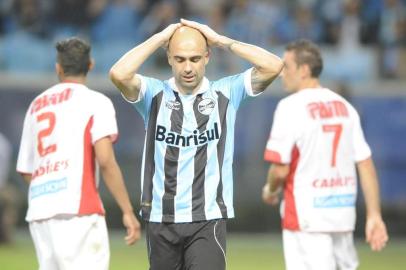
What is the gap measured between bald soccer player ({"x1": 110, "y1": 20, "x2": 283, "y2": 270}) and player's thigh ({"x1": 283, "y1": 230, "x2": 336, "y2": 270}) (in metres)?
1.26

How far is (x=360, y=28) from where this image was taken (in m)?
18.5

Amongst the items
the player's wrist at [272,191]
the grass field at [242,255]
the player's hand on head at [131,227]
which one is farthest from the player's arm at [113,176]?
the grass field at [242,255]

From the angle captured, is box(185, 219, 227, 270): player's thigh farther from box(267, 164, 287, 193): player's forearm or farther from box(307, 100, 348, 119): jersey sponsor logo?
box(307, 100, 348, 119): jersey sponsor logo

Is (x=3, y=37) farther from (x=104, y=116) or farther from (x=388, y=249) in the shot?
(x=104, y=116)

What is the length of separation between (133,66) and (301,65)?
194cm

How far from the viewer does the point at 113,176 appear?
8.47 meters

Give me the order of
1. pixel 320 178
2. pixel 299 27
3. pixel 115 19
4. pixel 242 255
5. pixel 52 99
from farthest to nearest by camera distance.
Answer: pixel 115 19 < pixel 299 27 < pixel 242 255 < pixel 320 178 < pixel 52 99

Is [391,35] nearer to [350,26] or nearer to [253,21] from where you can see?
[350,26]

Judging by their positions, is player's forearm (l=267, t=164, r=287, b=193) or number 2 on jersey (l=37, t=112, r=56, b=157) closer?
number 2 on jersey (l=37, t=112, r=56, b=157)

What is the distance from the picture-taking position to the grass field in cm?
1423

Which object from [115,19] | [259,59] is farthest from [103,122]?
[115,19]

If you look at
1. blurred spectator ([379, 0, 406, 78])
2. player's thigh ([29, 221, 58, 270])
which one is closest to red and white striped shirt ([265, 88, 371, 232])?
player's thigh ([29, 221, 58, 270])

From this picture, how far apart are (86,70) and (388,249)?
28.1ft

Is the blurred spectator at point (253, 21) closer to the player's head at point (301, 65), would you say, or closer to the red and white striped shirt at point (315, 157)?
the player's head at point (301, 65)
